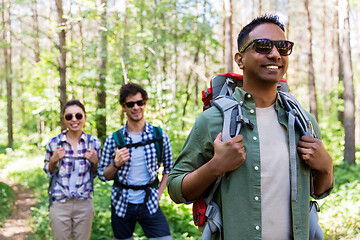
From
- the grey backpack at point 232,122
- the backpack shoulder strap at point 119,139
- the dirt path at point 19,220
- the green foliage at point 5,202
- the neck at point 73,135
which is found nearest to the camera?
the grey backpack at point 232,122

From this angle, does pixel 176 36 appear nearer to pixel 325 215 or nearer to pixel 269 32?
pixel 325 215

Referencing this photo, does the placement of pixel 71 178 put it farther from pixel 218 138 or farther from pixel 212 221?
pixel 218 138

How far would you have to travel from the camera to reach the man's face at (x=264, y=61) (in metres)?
1.81

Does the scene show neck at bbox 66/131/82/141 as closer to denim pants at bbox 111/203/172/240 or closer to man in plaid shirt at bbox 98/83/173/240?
man in plaid shirt at bbox 98/83/173/240

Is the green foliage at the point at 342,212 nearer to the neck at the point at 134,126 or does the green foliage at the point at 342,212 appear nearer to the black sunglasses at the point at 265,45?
the neck at the point at 134,126

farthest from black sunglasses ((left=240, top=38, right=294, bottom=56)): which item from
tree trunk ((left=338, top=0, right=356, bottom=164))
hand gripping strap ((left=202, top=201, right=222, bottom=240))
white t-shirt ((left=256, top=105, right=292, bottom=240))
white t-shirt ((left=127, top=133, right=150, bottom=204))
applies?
tree trunk ((left=338, top=0, right=356, bottom=164))

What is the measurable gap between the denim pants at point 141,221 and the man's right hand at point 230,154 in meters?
2.36

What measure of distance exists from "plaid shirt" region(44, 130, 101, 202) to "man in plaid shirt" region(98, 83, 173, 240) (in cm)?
30

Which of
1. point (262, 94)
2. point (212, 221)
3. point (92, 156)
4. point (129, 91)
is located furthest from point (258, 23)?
point (92, 156)

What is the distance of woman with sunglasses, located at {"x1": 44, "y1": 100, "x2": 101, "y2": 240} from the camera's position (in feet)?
13.4

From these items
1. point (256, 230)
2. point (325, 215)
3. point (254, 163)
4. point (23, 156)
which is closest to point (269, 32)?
point (254, 163)

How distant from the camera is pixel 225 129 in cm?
174

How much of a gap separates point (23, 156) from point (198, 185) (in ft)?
59.4

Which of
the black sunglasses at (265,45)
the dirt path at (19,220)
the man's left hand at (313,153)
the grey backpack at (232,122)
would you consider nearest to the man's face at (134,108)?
the grey backpack at (232,122)
